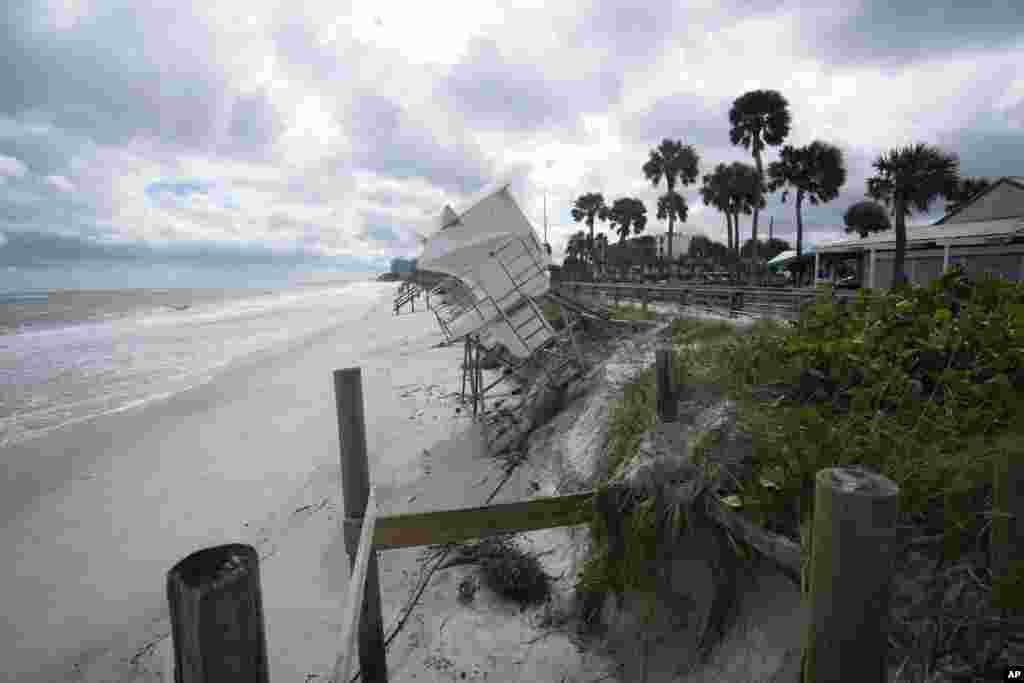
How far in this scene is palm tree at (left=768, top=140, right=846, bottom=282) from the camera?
33.5 metres

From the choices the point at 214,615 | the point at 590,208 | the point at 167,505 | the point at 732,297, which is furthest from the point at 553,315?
the point at 590,208

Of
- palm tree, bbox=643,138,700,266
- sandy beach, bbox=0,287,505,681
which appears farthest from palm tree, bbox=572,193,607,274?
sandy beach, bbox=0,287,505,681

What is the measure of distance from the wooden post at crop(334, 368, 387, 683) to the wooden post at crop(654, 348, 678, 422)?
2.83 metres

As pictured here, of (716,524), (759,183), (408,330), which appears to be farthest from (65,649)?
(759,183)

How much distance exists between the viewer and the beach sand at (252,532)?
4.59 m

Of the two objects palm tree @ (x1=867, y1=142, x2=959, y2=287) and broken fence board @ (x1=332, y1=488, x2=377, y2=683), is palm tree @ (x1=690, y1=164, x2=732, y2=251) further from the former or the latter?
broken fence board @ (x1=332, y1=488, x2=377, y2=683)

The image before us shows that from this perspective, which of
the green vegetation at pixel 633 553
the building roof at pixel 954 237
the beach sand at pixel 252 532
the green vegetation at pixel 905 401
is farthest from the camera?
the building roof at pixel 954 237

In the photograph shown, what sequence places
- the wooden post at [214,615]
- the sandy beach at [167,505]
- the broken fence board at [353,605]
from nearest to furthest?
1. the wooden post at [214,615]
2. the broken fence board at [353,605]
3. the sandy beach at [167,505]

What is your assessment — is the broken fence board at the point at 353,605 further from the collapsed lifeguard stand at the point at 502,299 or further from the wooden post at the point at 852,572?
the collapsed lifeguard stand at the point at 502,299

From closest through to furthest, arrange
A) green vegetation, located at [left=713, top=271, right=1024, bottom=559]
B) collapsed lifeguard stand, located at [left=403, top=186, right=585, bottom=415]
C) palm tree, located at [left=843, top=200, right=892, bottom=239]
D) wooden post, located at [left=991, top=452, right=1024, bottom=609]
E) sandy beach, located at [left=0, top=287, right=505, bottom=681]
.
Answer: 1. wooden post, located at [left=991, top=452, right=1024, bottom=609]
2. green vegetation, located at [left=713, top=271, right=1024, bottom=559]
3. sandy beach, located at [left=0, top=287, right=505, bottom=681]
4. collapsed lifeguard stand, located at [left=403, top=186, right=585, bottom=415]
5. palm tree, located at [left=843, top=200, right=892, bottom=239]

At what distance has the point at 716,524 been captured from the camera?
12.9 feet

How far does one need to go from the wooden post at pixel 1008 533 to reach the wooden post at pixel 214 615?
3.05m

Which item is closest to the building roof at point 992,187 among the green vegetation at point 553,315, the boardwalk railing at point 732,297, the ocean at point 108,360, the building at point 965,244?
the building at point 965,244

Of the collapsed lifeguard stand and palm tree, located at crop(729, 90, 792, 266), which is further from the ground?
palm tree, located at crop(729, 90, 792, 266)
